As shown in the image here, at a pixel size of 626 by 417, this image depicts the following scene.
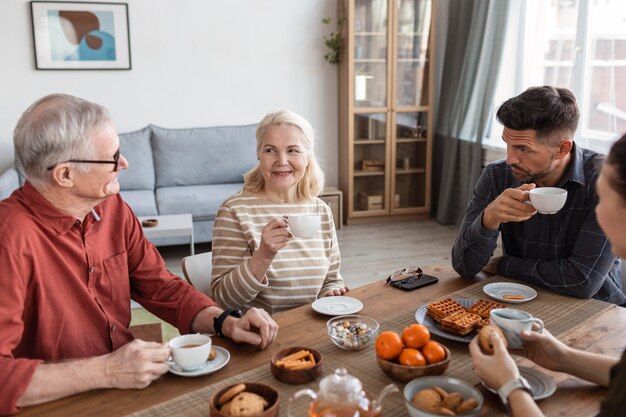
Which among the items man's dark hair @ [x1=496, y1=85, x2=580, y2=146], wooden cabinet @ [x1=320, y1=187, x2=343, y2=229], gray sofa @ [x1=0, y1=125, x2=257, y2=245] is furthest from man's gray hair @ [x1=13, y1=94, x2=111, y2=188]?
wooden cabinet @ [x1=320, y1=187, x2=343, y2=229]

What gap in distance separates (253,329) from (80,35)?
4250 mm

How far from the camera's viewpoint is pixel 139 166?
4961 mm

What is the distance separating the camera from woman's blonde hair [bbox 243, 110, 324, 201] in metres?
2.03

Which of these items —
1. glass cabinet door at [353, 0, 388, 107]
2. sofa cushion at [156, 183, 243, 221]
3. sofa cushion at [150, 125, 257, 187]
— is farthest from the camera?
glass cabinet door at [353, 0, 388, 107]

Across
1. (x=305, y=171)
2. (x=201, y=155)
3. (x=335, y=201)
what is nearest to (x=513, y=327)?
(x=305, y=171)

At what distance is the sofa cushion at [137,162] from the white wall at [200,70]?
241mm

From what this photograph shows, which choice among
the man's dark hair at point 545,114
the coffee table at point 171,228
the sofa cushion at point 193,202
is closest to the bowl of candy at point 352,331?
the man's dark hair at point 545,114

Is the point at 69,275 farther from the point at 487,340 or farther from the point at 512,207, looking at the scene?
the point at 512,207

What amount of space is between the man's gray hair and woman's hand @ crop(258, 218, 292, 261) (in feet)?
1.73

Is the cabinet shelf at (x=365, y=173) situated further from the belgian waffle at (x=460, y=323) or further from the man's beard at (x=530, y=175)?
the belgian waffle at (x=460, y=323)

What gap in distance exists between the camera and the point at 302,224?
1.61 metres

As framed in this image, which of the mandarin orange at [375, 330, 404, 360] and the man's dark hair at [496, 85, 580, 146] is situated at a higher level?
the man's dark hair at [496, 85, 580, 146]

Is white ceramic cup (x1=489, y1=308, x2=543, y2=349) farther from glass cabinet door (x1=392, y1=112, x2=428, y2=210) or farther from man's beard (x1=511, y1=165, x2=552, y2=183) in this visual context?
glass cabinet door (x1=392, y1=112, x2=428, y2=210)

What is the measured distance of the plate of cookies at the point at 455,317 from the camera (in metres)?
1.45
